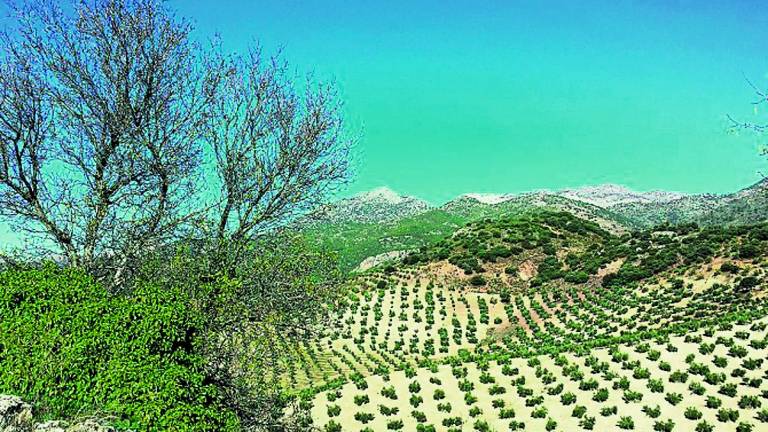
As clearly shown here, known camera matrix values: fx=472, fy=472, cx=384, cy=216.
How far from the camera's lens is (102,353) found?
930 centimetres

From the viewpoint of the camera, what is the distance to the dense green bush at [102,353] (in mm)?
8594

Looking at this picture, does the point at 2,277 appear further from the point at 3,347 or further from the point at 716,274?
the point at 716,274

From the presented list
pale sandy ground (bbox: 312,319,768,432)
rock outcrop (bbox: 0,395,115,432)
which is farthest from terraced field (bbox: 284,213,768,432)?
rock outcrop (bbox: 0,395,115,432)

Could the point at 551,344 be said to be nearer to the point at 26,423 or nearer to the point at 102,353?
the point at 102,353

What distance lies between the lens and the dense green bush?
8.59 metres

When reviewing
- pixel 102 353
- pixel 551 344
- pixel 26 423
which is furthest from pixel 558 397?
pixel 26 423

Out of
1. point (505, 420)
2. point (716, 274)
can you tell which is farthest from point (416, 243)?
point (505, 420)

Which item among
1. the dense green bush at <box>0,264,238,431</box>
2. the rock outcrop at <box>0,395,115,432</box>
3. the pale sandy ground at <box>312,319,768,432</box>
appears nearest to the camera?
the rock outcrop at <box>0,395,115,432</box>

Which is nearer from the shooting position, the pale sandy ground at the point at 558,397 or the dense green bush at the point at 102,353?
the dense green bush at the point at 102,353

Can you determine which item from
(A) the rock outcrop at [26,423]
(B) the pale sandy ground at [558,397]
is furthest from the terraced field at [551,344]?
(A) the rock outcrop at [26,423]

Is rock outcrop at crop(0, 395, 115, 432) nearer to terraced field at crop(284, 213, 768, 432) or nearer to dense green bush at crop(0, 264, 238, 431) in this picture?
dense green bush at crop(0, 264, 238, 431)

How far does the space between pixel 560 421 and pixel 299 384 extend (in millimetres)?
19383

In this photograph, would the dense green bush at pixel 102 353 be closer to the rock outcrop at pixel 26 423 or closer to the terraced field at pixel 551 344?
the rock outcrop at pixel 26 423

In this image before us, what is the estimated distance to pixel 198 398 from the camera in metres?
9.59
